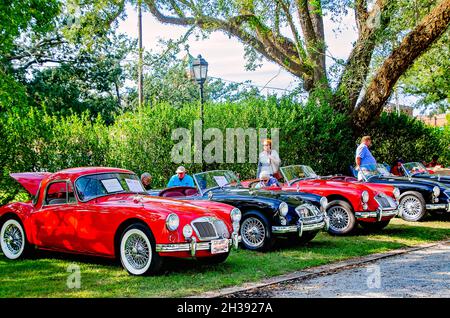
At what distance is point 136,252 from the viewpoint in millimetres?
7824

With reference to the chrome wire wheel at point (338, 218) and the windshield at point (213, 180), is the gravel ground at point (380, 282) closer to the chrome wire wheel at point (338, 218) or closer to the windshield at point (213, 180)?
the chrome wire wheel at point (338, 218)

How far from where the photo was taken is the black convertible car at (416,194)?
13.9 metres

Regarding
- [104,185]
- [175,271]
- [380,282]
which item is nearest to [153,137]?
[104,185]

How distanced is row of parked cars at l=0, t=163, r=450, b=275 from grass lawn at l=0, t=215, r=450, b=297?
0.28m

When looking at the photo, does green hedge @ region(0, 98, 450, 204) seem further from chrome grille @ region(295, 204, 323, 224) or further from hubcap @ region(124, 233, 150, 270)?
chrome grille @ region(295, 204, 323, 224)

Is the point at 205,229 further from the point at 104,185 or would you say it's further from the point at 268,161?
the point at 268,161

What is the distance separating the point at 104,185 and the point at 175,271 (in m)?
1.94

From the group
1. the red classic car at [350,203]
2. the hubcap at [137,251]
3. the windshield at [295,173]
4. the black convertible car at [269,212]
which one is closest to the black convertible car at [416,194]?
the red classic car at [350,203]

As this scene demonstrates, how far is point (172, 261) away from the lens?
890 centimetres

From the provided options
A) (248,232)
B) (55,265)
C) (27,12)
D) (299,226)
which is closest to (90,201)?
(55,265)

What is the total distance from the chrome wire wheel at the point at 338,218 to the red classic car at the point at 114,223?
3.84 meters

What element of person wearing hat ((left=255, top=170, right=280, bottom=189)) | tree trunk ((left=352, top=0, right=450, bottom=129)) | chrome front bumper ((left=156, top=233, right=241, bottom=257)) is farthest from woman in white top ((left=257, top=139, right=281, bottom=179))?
tree trunk ((left=352, top=0, right=450, bottom=129))

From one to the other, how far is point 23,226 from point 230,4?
13.9m

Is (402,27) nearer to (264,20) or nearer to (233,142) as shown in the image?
(264,20)
